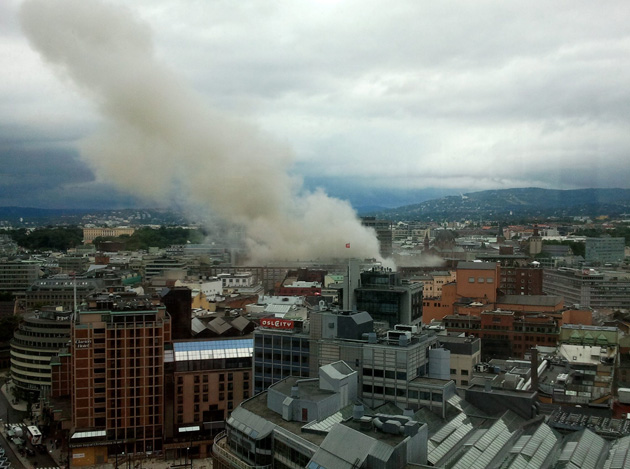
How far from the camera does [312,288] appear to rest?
10106 centimetres

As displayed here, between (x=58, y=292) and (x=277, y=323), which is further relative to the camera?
(x=58, y=292)

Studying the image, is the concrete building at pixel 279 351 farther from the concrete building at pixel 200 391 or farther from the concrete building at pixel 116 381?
the concrete building at pixel 116 381

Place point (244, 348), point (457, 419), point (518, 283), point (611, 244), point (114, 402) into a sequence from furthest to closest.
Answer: point (611, 244) → point (518, 283) → point (244, 348) → point (114, 402) → point (457, 419)

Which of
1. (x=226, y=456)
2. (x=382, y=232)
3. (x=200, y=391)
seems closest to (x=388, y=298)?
(x=200, y=391)

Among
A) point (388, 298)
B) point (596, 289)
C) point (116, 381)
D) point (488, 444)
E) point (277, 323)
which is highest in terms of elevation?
point (277, 323)

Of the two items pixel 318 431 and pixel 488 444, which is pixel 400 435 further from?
pixel 488 444

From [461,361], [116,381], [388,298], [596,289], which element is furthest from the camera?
[596,289]

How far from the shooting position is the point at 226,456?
32.2m

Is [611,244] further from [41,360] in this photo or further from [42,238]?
[42,238]

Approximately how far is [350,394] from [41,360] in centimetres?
4290

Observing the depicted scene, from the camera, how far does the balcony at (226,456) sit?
30.0 metres

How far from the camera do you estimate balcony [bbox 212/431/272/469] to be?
30039 millimetres

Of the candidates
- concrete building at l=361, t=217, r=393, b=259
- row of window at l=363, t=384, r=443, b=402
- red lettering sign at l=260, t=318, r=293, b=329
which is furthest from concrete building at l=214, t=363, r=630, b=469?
concrete building at l=361, t=217, r=393, b=259

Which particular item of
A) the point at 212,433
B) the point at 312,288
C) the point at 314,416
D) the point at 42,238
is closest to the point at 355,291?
the point at 212,433
